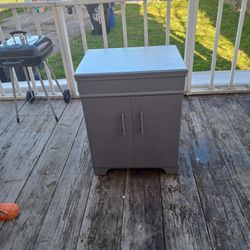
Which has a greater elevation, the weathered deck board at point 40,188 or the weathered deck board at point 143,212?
the weathered deck board at point 40,188

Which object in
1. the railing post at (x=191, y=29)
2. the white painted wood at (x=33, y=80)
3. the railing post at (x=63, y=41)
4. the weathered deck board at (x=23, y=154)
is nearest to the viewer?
the weathered deck board at (x=23, y=154)

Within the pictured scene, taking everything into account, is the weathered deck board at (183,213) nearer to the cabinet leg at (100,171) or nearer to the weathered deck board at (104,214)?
the weathered deck board at (104,214)

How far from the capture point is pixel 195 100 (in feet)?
8.14

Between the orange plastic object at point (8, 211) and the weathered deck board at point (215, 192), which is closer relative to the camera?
the weathered deck board at point (215, 192)

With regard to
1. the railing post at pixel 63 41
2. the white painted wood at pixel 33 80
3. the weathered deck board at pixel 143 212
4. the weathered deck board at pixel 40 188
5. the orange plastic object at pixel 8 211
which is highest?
the railing post at pixel 63 41

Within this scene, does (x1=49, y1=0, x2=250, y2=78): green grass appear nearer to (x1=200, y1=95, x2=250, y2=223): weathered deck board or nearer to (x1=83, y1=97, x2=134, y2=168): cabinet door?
(x1=200, y1=95, x2=250, y2=223): weathered deck board

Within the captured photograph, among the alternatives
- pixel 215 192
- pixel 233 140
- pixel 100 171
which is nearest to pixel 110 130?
pixel 100 171

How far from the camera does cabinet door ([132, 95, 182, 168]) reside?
1437 millimetres

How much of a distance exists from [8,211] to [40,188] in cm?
24

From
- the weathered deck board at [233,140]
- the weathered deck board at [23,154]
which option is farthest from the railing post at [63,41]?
the weathered deck board at [233,140]

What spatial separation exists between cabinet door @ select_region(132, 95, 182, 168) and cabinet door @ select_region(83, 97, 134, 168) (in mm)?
50

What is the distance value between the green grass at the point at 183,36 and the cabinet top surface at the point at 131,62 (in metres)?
1.71

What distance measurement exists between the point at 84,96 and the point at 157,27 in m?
3.48

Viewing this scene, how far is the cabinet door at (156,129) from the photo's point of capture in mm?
1437
